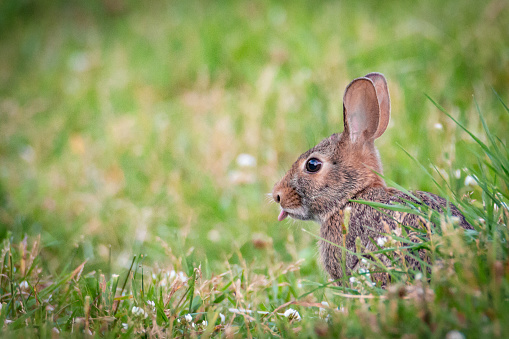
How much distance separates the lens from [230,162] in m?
5.79

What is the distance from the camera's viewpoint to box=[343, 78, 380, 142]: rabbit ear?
134 inches

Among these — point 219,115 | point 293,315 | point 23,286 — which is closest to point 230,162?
point 219,115

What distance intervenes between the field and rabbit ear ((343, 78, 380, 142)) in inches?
18.7

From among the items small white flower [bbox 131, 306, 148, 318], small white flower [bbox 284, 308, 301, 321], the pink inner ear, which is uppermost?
the pink inner ear

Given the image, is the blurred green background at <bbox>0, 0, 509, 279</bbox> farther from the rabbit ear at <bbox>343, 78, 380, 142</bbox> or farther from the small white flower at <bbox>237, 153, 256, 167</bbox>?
the rabbit ear at <bbox>343, 78, 380, 142</bbox>

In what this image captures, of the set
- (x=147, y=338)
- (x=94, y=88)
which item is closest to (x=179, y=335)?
(x=147, y=338)

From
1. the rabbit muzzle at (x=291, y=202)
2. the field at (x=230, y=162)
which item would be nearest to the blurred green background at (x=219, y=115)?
the field at (x=230, y=162)

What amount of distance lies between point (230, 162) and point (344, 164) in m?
2.41

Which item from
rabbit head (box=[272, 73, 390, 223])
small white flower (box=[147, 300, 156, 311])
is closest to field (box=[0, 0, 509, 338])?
small white flower (box=[147, 300, 156, 311])

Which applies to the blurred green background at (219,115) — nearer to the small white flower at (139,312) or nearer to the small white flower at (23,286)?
the small white flower at (23,286)

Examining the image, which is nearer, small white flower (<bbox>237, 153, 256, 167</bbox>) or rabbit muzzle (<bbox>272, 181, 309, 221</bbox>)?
rabbit muzzle (<bbox>272, 181, 309, 221</bbox>)

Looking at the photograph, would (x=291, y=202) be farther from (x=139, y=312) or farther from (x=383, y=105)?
(x=139, y=312)

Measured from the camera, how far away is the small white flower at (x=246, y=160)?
5491 mm

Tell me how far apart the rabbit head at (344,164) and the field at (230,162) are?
0.28 m
